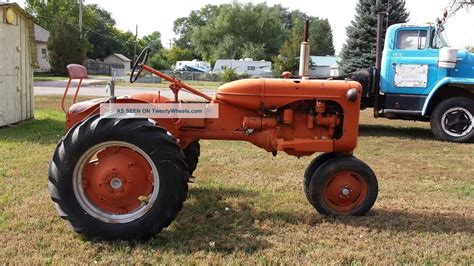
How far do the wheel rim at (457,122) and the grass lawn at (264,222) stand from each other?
2483 mm

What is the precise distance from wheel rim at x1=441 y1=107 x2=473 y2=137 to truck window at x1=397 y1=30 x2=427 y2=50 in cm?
147

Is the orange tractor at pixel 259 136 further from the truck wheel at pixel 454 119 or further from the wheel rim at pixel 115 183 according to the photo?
the truck wheel at pixel 454 119

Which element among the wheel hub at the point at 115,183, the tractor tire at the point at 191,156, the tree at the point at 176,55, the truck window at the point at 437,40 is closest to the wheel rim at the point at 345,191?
→ the tractor tire at the point at 191,156

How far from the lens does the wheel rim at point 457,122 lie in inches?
397

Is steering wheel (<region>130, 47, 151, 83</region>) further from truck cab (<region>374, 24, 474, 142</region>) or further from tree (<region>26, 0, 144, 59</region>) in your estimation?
tree (<region>26, 0, 144, 59</region>)

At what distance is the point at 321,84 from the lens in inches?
190

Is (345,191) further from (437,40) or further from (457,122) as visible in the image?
(437,40)

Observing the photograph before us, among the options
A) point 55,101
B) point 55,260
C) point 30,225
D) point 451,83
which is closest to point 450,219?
point 55,260

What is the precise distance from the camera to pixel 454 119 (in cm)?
1014

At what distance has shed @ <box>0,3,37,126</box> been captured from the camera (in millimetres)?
10008

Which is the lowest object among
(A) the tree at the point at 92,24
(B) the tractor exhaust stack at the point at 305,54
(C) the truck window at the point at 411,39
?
(B) the tractor exhaust stack at the point at 305,54

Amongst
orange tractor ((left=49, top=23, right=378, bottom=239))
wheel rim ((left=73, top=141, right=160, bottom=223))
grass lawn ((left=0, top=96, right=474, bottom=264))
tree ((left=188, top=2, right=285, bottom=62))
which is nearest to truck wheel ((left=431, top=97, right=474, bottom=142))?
grass lawn ((left=0, top=96, right=474, bottom=264))

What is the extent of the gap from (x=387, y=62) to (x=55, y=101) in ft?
36.9

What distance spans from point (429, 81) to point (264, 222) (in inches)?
266
